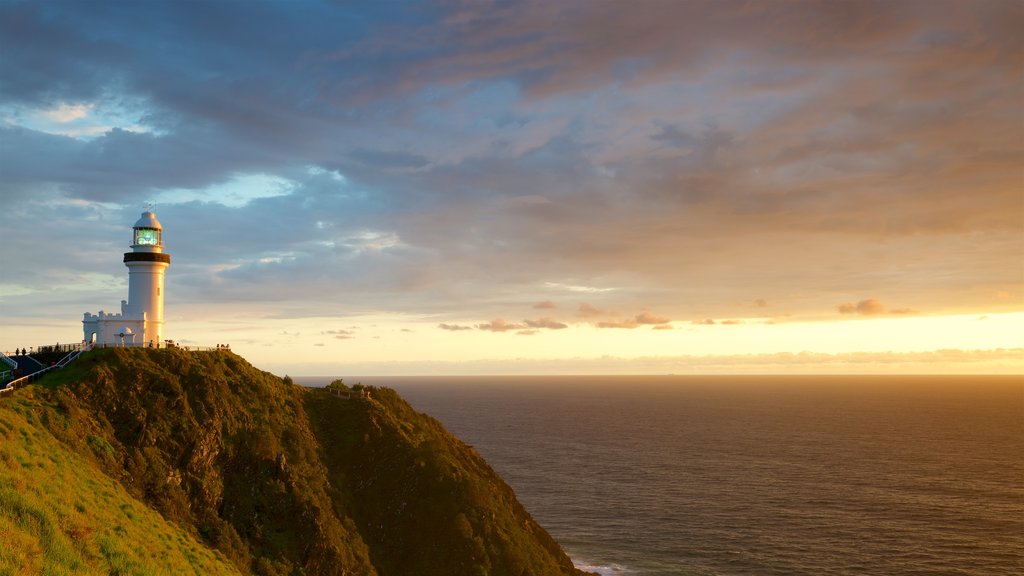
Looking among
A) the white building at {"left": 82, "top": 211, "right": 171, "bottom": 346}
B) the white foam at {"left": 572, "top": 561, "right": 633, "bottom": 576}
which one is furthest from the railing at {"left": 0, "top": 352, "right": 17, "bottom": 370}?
the white foam at {"left": 572, "top": 561, "right": 633, "bottom": 576}

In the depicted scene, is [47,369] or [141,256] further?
[141,256]

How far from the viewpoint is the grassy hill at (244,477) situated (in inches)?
1389

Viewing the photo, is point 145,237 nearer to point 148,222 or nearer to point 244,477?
point 148,222

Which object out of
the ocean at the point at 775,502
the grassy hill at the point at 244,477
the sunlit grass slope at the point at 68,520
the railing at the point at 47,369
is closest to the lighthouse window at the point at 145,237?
the railing at the point at 47,369

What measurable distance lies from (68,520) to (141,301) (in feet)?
143

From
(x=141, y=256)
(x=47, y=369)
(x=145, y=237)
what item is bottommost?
(x=47, y=369)

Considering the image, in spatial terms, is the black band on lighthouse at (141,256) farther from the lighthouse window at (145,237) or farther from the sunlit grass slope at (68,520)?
the sunlit grass slope at (68,520)

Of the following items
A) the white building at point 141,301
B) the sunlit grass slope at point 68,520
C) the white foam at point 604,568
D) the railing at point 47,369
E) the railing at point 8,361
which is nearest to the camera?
the sunlit grass slope at point 68,520

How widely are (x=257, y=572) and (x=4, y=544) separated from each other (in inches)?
967

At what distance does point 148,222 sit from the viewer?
6638 cm

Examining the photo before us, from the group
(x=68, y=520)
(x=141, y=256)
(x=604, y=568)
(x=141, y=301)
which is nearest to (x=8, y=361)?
(x=141, y=301)

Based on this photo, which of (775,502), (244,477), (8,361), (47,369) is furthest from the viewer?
(775,502)

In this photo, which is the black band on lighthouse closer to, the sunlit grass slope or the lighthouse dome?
the lighthouse dome

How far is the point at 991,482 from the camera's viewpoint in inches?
4675
